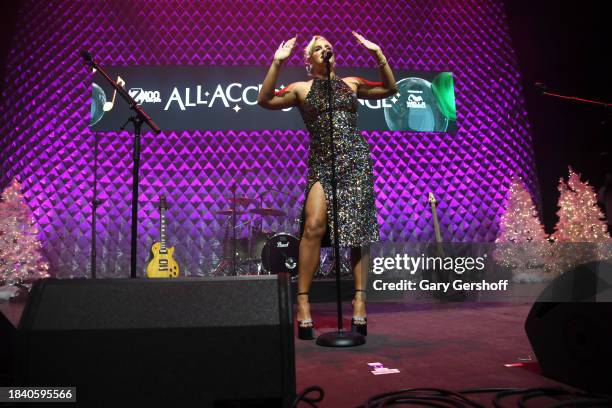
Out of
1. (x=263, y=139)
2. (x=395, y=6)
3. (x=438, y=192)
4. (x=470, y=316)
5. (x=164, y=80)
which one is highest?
(x=395, y=6)

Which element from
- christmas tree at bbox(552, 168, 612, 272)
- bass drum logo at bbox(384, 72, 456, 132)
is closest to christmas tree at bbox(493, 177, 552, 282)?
christmas tree at bbox(552, 168, 612, 272)

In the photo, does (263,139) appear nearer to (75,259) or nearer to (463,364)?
(75,259)

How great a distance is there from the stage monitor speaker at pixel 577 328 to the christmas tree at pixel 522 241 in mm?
3902

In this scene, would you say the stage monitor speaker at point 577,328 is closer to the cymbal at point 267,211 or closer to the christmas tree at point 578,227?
the cymbal at point 267,211

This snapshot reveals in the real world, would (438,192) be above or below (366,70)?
below

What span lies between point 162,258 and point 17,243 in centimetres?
168

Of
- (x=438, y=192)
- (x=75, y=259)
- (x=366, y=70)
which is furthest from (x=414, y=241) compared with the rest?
(x=75, y=259)

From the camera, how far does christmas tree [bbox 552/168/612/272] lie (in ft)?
14.8

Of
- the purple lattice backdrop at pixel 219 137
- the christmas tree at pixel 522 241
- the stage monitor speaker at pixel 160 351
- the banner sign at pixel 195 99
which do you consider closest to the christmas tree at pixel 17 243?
the purple lattice backdrop at pixel 219 137

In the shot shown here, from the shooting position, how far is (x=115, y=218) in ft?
15.8

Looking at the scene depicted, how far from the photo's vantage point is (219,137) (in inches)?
195

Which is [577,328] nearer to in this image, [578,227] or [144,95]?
[578,227]

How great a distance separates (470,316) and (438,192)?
3015mm

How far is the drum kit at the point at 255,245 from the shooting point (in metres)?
4.24
